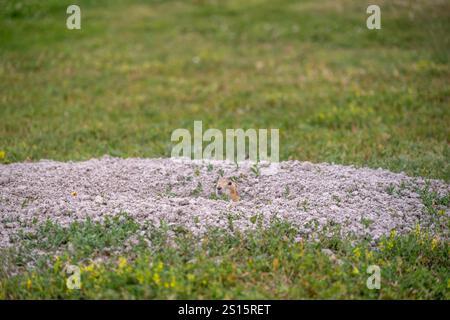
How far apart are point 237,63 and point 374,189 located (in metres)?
10.4

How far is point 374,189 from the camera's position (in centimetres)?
788

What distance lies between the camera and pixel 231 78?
16.4m

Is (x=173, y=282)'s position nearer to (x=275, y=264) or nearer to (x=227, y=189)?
(x=275, y=264)

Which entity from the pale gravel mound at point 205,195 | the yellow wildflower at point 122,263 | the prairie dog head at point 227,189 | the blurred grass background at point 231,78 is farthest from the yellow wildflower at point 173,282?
the blurred grass background at point 231,78

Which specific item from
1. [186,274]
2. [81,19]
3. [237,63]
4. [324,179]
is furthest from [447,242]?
[81,19]

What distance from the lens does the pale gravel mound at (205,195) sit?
6871mm

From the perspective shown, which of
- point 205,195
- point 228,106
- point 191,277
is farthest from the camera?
point 228,106

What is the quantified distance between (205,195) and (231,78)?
29.4ft

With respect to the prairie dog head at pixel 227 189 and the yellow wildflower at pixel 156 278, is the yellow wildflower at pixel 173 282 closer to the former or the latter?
the yellow wildflower at pixel 156 278

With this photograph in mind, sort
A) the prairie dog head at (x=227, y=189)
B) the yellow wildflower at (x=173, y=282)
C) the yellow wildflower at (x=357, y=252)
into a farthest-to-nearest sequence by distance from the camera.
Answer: the prairie dog head at (x=227, y=189) → the yellow wildflower at (x=357, y=252) → the yellow wildflower at (x=173, y=282)

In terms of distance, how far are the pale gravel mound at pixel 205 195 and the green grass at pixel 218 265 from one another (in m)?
0.30

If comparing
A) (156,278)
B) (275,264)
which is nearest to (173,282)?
(156,278)

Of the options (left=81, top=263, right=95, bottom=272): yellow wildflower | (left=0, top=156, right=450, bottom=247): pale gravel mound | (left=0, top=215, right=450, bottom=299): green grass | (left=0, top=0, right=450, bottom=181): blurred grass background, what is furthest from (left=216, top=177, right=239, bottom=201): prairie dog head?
(left=0, top=0, right=450, bottom=181): blurred grass background
